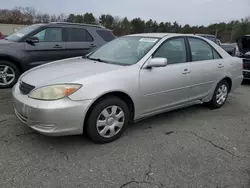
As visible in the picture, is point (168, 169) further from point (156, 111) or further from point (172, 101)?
point (172, 101)

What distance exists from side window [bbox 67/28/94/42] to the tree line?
28.4 meters

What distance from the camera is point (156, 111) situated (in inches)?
144

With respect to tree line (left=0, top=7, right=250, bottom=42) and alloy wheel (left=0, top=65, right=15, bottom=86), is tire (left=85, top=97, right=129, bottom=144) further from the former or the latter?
tree line (left=0, top=7, right=250, bottom=42)

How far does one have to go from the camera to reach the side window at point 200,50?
4.19 m

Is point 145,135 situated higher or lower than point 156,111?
lower

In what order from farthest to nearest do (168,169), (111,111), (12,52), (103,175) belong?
(12,52), (111,111), (168,169), (103,175)

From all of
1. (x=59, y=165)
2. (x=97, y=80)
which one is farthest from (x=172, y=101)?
(x=59, y=165)

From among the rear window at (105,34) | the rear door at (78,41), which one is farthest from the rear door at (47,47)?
the rear window at (105,34)

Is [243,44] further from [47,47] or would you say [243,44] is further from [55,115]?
[55,115]

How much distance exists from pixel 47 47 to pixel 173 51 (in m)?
3.50

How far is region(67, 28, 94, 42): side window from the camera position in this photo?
646cm

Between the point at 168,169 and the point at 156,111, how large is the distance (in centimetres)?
116

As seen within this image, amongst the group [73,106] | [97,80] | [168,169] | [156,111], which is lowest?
[168,169]

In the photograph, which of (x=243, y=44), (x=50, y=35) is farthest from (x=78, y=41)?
(x=243, y=44)
